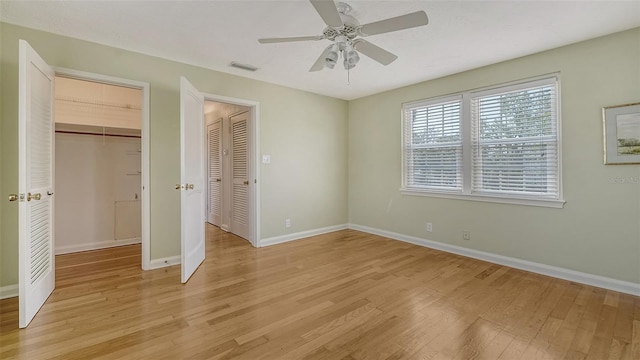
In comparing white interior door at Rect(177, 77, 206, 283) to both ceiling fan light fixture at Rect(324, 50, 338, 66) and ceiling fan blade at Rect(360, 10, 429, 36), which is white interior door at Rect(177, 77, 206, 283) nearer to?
ceiling fan light fixture at Rect(324, 50, 338, 66)

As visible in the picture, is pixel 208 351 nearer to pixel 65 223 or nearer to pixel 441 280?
pixel 441 280

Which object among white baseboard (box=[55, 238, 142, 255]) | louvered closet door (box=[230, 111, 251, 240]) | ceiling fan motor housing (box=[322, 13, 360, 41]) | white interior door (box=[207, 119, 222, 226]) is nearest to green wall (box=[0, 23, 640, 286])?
louvered closet door (box=[230, 111, 251, 240])

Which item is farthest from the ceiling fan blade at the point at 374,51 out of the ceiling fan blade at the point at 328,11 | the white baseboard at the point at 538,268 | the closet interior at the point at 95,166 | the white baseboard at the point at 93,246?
the white baseboard at the point at 93,246

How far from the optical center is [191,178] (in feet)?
10.1

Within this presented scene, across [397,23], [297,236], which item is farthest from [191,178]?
[397,23]

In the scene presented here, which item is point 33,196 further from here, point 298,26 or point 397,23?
point 397,23

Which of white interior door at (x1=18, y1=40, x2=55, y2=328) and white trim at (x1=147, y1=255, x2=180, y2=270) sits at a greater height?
white interior door at (x1=18, y1=40, x2=55, y2=328)

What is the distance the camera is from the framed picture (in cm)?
254

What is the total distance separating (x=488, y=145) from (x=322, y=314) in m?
2.87

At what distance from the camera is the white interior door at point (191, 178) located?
2.82 m

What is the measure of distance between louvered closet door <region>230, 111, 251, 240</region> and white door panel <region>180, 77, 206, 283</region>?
3.31 feet

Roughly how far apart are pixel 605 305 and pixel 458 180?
6.17 feet

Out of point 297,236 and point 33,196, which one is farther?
point 297,236

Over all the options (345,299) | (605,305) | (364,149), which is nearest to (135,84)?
(345,299)
